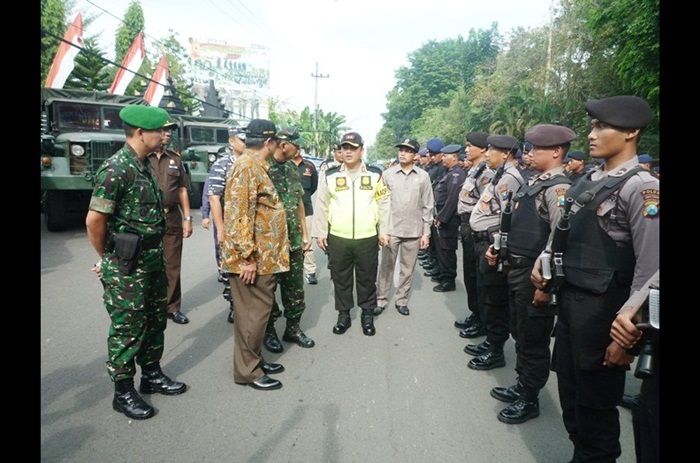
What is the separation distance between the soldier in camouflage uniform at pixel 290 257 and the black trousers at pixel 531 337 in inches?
73.2

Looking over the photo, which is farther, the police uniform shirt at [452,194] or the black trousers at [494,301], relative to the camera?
the police uniform shirt at [452,194]

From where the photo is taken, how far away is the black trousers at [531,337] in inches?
112

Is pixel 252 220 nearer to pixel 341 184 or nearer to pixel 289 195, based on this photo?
pixel 289 195

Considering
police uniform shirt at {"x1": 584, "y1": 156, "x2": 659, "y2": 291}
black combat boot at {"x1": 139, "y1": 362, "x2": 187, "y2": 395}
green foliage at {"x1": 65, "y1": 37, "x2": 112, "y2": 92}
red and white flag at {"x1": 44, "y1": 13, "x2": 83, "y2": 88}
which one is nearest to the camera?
police uniform shirt at {"x1": 584, "y1": 156, "x2": 659, "y2": 291}

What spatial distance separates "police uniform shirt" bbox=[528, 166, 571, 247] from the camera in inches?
109

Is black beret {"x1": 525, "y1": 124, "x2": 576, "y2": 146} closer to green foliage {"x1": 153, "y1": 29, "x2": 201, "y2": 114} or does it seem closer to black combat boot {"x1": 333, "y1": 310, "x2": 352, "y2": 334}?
black combat boot {"x1": 333, "y1": 310, "x2": 352, "y2": 334}

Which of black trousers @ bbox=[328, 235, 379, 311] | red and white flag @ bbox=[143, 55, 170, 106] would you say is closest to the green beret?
black trousers @ bbox=[328, 235, 379, 311]

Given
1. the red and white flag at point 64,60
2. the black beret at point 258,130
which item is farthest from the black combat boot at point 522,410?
the red and white flag at point 64,60

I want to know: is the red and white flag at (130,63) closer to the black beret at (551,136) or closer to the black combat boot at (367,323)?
the black combat boot at (367,323)

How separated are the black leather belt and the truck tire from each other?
8299 millimetres

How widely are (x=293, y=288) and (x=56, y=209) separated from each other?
21.4ft

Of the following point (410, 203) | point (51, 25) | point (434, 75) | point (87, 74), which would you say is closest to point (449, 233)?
point (410, 203)

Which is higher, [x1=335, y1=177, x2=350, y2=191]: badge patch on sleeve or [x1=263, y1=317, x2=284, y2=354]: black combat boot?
[x1=335, y1=177, x2=350, y2=191]: badge patch on sleeve

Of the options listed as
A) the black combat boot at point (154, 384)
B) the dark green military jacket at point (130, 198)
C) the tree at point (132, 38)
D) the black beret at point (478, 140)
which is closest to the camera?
the dark green military jacket at point (130, 198)
